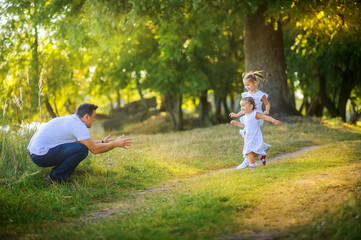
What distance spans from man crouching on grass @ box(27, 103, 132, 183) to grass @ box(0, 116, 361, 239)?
29 cm

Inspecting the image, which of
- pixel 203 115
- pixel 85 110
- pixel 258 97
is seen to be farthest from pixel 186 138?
pixel 203 115

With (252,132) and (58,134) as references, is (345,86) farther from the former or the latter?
(58,134)

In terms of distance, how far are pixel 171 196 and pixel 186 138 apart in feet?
23.3

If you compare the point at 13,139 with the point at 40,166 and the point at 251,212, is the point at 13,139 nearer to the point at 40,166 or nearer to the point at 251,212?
the point at 40,166

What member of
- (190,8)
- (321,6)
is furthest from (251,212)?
(190,8)

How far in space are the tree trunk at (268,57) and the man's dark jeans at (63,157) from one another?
406 inches

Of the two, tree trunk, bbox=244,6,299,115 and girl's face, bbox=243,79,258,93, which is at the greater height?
tree trunk, bbox=244,6,299,115

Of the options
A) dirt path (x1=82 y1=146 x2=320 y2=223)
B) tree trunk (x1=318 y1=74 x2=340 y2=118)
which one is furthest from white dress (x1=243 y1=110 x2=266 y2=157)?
tree trunk (x1=318 y1=74 x2=340 y2=118)

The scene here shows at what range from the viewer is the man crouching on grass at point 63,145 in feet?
19.6

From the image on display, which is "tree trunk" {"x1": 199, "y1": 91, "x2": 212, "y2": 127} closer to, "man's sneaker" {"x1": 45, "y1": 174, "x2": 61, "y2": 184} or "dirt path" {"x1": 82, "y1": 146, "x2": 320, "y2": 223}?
"dirt path" {"x1": 82, "y1": 146, "x2": 320, "y2": 223}

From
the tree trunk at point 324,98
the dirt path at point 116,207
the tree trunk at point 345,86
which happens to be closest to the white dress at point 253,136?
the dirt path at point 116,207

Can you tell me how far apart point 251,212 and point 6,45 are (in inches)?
648

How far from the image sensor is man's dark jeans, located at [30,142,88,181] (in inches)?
235

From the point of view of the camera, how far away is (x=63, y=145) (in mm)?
6027
